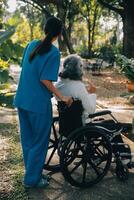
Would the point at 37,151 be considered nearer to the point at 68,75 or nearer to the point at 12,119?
the point at 68,75

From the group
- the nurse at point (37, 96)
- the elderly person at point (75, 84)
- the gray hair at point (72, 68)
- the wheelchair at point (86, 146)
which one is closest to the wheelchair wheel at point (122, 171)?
the wheelchair at point (86, 146)

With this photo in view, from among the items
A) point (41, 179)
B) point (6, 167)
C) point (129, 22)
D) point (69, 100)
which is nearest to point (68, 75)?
point (69, 100)

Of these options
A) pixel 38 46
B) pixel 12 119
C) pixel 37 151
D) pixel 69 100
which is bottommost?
pixel 12 119

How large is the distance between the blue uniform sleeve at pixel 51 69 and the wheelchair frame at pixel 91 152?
66 cm

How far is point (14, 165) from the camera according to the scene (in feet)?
19.7

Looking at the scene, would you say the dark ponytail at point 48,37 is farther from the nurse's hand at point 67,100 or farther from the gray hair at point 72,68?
the nurse's hand at point 67,100

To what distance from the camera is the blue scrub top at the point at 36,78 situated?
4.77m

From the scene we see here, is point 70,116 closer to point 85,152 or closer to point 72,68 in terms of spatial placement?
point 85,152

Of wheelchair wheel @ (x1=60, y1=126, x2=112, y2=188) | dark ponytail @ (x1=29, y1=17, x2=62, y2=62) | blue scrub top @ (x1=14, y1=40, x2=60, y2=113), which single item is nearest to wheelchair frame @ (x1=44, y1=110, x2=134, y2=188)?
wheelchair wheel @ (x1=60, y1=126, x2=112, y2=188)

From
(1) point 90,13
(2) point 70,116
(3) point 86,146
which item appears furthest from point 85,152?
(1) point 90,13

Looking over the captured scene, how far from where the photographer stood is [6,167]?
5.92 meters

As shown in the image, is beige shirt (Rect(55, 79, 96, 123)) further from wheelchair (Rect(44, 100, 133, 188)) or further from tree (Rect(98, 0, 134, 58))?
tree (Rect(98, 0, 134, 58))

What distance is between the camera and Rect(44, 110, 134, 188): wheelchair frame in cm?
493

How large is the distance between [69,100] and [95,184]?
109cm
